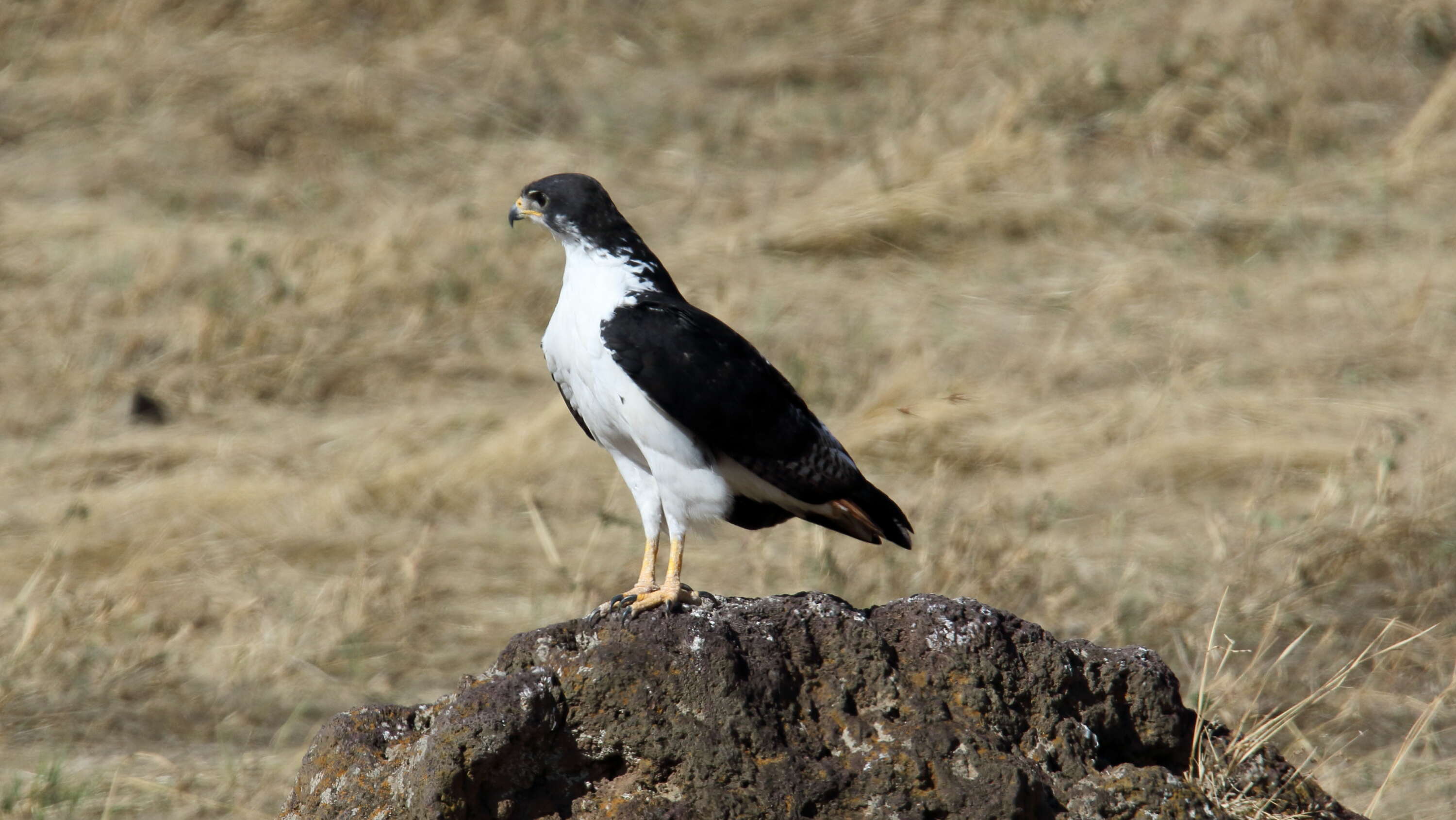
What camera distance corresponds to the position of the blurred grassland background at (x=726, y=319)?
17.9 ft

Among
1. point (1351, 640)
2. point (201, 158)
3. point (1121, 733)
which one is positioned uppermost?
point (1121, 733)

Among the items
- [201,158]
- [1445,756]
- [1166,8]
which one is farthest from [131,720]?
[1166,8]

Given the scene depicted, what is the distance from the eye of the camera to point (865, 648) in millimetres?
2797

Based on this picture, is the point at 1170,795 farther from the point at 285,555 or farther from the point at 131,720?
the point at 285,555

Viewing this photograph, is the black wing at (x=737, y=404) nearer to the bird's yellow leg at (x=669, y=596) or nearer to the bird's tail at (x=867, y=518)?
the bird's tail at (x=867, y=518)

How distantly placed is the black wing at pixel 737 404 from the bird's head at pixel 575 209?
0.86ft

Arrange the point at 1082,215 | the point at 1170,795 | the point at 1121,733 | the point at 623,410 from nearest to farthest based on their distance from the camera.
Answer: the point at 1170,795 < the point at 1121,733 < the point at 623,410 < the point at 1082,215

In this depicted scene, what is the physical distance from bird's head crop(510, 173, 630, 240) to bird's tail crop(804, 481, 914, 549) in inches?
33.5

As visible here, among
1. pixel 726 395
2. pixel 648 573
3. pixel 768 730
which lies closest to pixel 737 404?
pixel 726 395

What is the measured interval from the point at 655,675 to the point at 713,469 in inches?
34.8

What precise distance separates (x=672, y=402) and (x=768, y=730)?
924 millimetres

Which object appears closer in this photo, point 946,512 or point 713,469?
point 713,469

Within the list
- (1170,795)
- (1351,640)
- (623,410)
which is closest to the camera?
(1170,795)

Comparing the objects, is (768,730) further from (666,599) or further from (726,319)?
(726,319)
